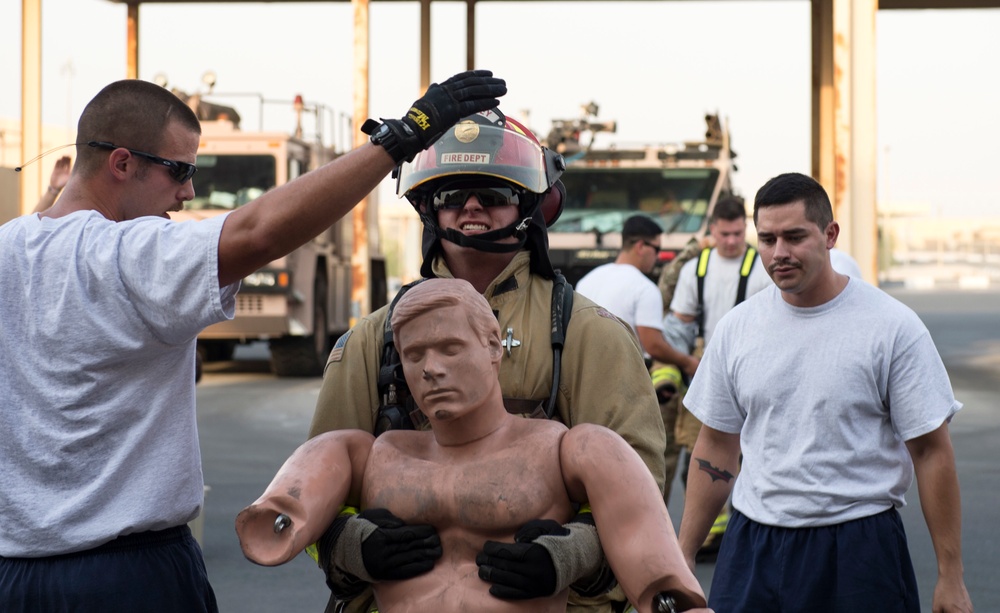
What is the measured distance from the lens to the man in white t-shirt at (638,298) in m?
7.66

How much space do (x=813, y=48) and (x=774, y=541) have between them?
790 inches

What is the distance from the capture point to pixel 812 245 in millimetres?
4277

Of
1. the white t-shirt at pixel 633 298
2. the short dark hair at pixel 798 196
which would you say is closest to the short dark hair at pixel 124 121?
the short dark hair at pixel 798 196

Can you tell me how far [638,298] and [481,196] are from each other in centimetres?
474

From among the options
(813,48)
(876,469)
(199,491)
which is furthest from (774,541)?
(813,48)

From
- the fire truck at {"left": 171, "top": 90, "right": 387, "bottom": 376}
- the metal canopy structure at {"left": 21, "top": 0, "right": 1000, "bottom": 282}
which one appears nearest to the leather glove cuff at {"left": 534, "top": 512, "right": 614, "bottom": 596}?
the metal canopy structure at {"left": 21, "top": 0, "right": 1000, "bottom": 282}

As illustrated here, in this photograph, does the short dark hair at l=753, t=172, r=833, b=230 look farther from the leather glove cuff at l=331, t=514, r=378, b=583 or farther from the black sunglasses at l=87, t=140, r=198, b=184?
the leather glove cuff at l=331, t=514, r=378, b=583

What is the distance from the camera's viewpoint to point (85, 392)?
2906 mm

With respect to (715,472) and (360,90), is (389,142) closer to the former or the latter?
(715,472)

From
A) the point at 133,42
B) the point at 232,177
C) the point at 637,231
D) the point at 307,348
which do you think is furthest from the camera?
the point at 133,42

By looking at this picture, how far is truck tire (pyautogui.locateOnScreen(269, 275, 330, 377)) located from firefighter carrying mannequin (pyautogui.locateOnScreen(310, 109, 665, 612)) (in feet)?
49.9

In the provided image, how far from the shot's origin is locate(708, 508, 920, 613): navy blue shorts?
162 inches

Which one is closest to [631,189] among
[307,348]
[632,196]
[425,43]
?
[632,196]

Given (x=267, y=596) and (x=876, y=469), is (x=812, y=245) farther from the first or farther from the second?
(x=267, y=596)
